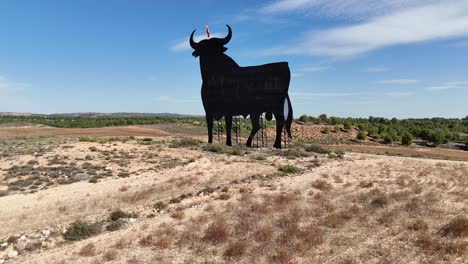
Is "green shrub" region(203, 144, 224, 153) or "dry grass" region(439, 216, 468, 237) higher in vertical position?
"green shrub" region(203, 144, 224, 153)

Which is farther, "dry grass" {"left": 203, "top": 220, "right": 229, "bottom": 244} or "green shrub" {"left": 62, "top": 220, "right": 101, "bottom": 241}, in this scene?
"green shrub" {"left": 62, "top": 220, "right": 101, "bottom": 241}

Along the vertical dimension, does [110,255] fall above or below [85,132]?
below

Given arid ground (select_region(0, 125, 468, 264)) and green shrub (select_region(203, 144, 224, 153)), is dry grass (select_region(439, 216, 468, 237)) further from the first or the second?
green shrub (select_region(203, 144, 224, 153))

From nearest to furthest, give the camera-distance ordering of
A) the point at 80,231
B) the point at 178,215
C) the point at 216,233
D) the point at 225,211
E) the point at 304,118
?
the point at 216,233 → the point at 80,231 → the point at 178,215 → the point at 225,211 → the point at 304,118

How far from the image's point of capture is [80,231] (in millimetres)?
10062

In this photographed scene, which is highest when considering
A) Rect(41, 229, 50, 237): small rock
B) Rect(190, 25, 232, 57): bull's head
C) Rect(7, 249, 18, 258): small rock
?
Rect(190, 25, 232, 57): bull's head

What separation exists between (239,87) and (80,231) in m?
14.7

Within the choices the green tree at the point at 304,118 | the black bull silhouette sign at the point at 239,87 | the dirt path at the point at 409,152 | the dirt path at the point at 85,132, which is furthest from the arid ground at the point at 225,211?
the green tree at the point at 304,118

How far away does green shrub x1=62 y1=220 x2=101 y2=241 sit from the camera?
32.4 feet

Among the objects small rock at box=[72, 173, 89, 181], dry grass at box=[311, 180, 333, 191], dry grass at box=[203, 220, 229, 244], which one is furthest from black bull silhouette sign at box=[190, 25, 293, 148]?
dry grass at box=[203, 220, 229, 244]

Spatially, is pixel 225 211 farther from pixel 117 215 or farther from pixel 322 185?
pixel 322 185

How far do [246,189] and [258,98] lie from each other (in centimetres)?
917

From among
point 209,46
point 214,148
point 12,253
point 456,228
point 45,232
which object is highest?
point 209,46

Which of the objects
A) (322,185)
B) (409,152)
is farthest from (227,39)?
(409,152)
